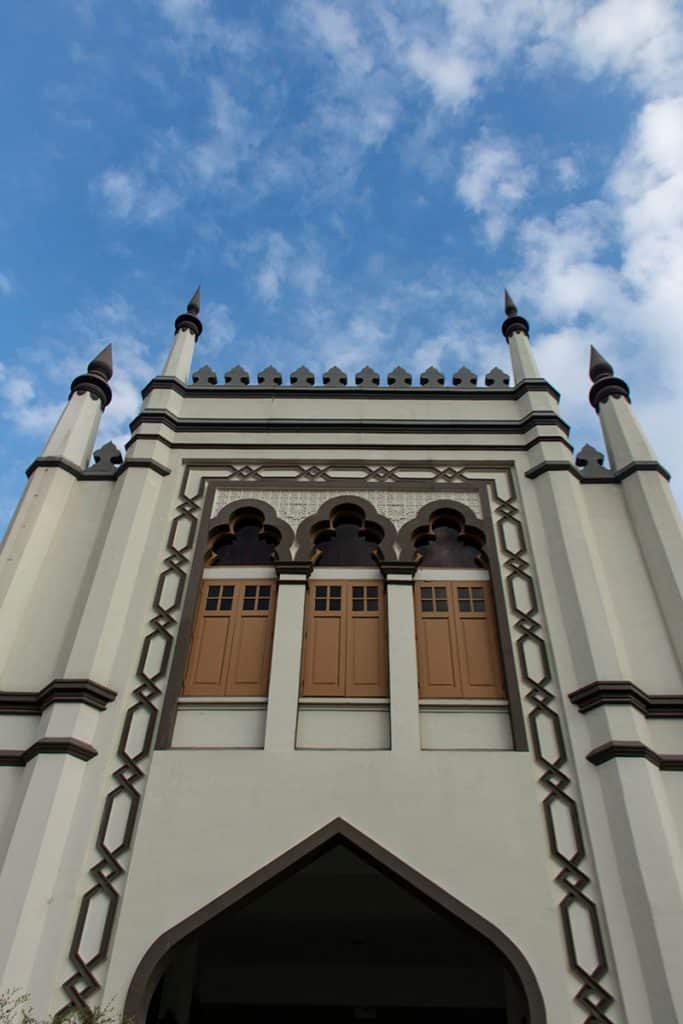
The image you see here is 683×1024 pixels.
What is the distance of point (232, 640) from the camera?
8188 mm

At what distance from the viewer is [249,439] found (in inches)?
402

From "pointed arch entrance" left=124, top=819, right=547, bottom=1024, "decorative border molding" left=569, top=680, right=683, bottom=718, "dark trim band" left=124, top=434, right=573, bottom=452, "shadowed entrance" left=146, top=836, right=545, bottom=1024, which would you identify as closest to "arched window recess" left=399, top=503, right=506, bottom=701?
"decorative border molding" left=569, top=680, right=683, bottom=718

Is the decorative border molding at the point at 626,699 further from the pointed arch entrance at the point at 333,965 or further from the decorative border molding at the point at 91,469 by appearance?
the decorative border molding at the point at 91,469

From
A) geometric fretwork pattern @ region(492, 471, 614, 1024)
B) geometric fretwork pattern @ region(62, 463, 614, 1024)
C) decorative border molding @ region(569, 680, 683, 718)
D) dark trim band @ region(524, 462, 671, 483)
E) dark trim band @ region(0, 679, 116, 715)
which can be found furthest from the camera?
dark trim band @ region(524, 462, 671, 483)

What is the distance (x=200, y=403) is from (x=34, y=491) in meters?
2.51

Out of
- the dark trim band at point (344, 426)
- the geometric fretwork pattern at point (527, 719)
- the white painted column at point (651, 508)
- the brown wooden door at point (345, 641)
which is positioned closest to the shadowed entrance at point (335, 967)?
the brown wooden door at point (345, 641)

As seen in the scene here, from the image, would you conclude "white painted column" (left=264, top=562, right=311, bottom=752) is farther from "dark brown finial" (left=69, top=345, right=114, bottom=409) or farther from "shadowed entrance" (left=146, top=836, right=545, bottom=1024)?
"dark brown finial" (left=69, top=345, right=114, bottom=409)

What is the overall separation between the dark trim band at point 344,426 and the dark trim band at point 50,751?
4418 mm

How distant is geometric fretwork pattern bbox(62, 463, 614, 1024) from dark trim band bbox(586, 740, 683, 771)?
0.29 meters

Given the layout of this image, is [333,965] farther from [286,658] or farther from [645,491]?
→ [645,491]

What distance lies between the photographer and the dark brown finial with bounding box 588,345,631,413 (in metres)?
10.7

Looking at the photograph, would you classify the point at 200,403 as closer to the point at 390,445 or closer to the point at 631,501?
the point at 390,445

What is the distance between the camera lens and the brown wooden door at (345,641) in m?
7.78

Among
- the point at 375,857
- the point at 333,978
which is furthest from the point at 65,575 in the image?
the point at 333,978
